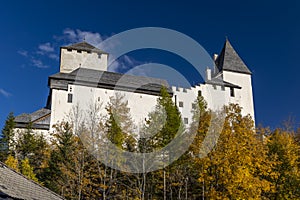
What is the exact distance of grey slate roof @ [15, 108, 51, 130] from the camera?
3884 centimetres

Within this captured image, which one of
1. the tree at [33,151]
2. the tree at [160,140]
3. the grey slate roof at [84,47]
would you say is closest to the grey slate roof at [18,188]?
the tree at [160,140]

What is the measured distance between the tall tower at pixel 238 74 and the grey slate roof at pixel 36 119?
25333 millimetres

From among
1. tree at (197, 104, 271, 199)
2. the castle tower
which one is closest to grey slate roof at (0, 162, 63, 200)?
tree at (197, 104, 271, 199)

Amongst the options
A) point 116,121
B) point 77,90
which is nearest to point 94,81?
point 77,90

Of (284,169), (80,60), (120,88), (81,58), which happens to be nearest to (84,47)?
(81,58)

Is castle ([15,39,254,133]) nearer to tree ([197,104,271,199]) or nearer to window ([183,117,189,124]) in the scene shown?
window ([183,117,189,124])

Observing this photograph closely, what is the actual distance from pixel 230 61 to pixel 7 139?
34.6 metres

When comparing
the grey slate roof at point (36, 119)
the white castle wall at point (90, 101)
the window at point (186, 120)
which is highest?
the white castle wall at point (90, 101)

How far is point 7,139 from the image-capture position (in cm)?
Answer: 3284

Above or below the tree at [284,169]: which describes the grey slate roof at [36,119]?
above

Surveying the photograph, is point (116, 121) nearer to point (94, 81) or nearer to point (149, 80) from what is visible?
point (94, 81)

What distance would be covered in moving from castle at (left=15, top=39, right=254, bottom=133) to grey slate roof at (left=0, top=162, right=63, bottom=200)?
91.6ft

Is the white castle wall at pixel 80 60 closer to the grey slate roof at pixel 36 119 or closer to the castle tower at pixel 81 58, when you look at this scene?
the castle tower at pixel 81 58

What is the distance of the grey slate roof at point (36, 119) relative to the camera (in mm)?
38844
